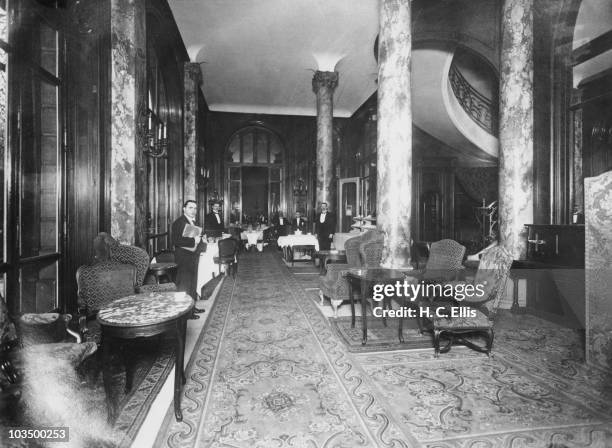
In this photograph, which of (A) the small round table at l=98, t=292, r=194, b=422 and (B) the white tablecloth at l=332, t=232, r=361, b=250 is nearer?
(A) the small round table at l=98, t=292, r=194, b=422

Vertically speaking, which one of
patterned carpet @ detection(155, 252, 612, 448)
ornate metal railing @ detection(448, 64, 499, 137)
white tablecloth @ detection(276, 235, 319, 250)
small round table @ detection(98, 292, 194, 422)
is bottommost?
patterned carpet @ detection(155, 252, 612, 448)

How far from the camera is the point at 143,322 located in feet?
7.28

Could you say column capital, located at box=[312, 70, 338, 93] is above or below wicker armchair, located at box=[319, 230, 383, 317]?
above

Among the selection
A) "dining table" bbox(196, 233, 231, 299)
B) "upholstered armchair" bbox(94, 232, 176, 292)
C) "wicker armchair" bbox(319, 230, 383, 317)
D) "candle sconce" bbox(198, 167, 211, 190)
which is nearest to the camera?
"upholstered armchair" bbox(94, 232, 176, 292)

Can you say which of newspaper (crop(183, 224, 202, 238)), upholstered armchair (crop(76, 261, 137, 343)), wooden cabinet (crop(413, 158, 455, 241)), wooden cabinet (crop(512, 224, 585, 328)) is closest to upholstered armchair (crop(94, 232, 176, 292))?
upholstered armchair (crop(76, 261, 137, 343))

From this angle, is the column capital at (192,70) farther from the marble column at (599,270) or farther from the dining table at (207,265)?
the marble column at (599,270)

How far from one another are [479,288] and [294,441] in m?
2.69

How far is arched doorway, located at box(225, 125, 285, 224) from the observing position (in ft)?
50.6

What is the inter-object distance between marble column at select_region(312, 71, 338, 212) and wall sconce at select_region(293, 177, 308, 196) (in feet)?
13.1

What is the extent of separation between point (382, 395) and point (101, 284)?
2.77 meters

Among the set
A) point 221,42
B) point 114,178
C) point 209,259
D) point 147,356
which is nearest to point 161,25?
point 221,42

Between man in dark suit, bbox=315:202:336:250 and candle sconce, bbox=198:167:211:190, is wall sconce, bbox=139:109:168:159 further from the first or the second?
candle sconce, bbox=198:167:211:190

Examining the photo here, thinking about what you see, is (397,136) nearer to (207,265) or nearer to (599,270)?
(599,270)

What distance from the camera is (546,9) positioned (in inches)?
216
